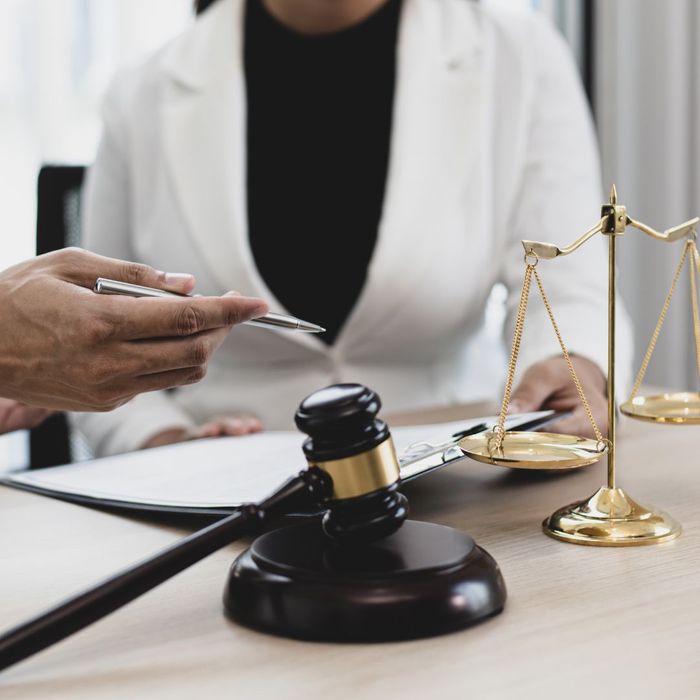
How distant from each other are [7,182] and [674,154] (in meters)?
1.50

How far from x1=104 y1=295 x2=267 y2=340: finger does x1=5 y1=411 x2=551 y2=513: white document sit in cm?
12

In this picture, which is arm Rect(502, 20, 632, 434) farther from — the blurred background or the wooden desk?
the blurred background

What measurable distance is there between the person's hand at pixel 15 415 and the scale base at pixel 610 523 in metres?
0.51

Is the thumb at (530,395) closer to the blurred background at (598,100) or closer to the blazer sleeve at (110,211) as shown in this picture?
the blazer sleeve at (110,211)

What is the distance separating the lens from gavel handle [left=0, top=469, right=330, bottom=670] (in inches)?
17.9

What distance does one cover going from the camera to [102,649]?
1.63 ft

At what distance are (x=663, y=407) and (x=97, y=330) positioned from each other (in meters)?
0.41

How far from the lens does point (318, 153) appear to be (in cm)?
151

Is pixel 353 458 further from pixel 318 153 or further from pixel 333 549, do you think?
pixel 318 153

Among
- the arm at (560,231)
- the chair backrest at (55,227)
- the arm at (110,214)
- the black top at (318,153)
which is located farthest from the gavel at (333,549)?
the chair backrest at (55,227)

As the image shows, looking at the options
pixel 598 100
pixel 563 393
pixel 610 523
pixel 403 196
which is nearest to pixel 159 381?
pixel 610 523

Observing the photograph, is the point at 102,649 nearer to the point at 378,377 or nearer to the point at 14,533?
the point at 14,533

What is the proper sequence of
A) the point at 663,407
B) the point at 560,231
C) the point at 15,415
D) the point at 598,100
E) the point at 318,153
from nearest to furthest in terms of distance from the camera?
the point at 663,407, the point at 15,415, the point at 560,231, the point at 318,153, the point at 598,100

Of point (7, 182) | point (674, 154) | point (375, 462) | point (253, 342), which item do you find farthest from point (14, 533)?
point (674, 154)
